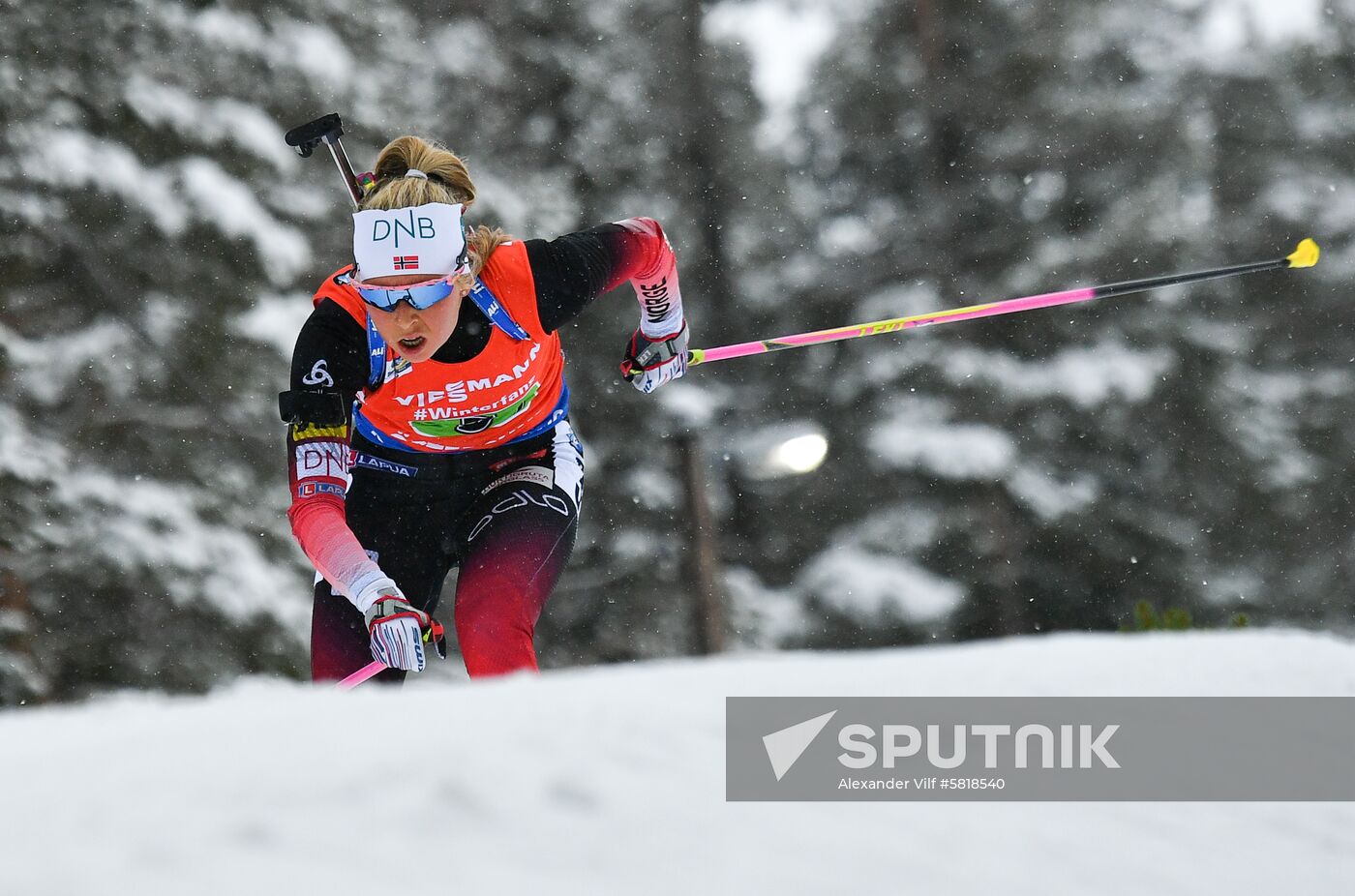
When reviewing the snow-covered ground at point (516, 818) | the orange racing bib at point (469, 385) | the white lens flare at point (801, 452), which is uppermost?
the white lens flare at point (801, 452)

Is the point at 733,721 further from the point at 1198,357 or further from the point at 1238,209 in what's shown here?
the point at 1238,209

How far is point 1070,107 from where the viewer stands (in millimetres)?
15086

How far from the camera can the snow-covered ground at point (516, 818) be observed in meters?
1.08

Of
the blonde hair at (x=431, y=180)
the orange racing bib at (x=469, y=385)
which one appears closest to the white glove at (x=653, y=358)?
the orange racing bib at (x=469, y=385)

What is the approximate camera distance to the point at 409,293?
10.1 feet

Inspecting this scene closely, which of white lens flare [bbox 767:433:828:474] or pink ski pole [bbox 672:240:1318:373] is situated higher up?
white lens flare [bbox 767:433:828:474]

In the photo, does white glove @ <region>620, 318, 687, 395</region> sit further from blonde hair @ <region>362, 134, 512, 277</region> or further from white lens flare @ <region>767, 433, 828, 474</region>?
white lens flare @ <region>767, 433, 828, 474</region>

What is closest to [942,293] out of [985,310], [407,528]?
[985,310]

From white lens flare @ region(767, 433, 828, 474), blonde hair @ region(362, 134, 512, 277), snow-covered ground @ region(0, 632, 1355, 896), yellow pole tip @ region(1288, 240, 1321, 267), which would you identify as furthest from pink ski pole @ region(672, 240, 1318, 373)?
white lens flare @ region(767, 433, 828, 474)

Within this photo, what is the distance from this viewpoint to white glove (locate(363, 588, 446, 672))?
294 cm

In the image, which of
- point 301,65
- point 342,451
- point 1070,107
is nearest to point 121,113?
point 301,65

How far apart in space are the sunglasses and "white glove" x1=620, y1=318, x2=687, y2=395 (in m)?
1.08

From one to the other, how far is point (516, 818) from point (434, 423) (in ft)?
7.47

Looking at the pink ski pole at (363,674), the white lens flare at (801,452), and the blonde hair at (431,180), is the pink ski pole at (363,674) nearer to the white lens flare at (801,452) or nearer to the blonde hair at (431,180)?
the blonde hair at (431,180)
